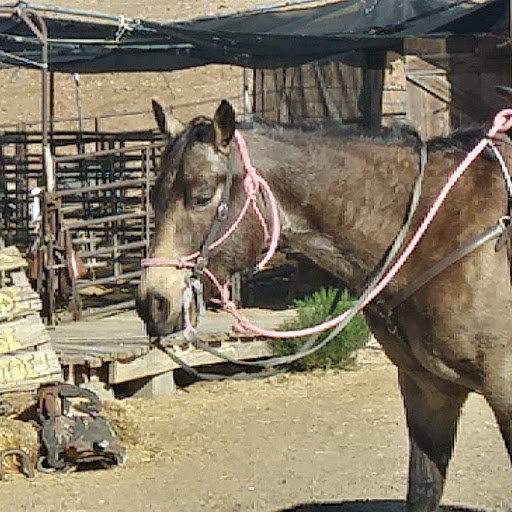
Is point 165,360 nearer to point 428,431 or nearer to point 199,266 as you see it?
point 428,431

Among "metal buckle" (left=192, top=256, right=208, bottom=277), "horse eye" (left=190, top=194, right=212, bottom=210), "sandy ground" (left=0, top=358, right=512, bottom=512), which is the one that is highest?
"horse eye" (left=190, top=194, right=212, bottom=210)

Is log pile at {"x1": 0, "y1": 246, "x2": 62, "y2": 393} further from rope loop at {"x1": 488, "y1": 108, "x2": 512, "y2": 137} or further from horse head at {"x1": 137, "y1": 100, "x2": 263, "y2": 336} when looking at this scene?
rope loop at {"x1": 488, "y1": 108, "x2": 512, "y2": 137}

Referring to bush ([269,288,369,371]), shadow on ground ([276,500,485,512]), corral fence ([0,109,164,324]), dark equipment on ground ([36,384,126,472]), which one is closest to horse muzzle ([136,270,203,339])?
shadow on ground ([276,500,485,512])

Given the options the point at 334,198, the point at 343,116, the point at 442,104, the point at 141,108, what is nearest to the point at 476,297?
the point at 334,198

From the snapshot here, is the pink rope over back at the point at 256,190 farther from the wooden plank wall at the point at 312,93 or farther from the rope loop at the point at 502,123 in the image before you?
the wooden plank wall at the point at 312,93

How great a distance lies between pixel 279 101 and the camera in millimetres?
13695

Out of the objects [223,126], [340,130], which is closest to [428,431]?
[340,130]

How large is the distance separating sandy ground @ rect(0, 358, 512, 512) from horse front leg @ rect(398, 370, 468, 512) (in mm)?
1053

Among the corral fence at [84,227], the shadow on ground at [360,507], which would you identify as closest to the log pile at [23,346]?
the corral fence at [84,227]

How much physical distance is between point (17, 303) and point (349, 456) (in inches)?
85.9

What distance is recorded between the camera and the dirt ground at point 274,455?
6.15 m

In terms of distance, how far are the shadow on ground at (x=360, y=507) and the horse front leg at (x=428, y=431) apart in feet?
3.31

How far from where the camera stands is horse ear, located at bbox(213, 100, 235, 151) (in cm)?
396

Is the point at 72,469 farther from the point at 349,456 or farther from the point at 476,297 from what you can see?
the point at 476,297
